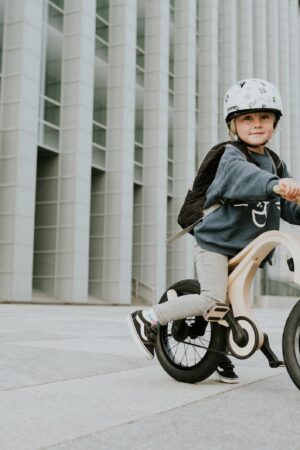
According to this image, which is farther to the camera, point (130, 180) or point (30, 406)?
point (130, 180)

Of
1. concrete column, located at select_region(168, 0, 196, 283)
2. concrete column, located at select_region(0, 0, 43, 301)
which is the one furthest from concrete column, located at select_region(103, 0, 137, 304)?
concrete column, located at select_region(168, 0, 196, 283)

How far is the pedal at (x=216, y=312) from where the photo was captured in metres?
3.30

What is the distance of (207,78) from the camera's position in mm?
29828

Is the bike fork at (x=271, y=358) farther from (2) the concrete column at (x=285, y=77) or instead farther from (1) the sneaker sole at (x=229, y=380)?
(2) the concrete column at (x=285, y=77)

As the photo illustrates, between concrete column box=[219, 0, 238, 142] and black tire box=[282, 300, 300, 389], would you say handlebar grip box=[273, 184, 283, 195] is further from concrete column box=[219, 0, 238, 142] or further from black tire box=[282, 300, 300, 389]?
concrete column box=[219, 0, 238, 142]

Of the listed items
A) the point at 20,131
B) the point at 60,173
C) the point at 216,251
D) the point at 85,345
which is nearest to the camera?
the point at 216,251

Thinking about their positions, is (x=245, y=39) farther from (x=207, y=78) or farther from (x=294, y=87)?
(x=294, y=87)

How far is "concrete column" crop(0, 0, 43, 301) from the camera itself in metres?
17.3

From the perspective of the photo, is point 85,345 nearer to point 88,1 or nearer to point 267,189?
point 267,189

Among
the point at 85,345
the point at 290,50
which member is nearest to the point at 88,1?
the point at 85,345

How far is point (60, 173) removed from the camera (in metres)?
19.8

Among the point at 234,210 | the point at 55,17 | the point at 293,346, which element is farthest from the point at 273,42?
the point at 293,346

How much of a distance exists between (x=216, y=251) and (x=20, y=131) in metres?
15.1

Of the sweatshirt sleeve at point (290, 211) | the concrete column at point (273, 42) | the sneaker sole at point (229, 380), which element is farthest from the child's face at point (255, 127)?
the concrete column at point (273, 42)
